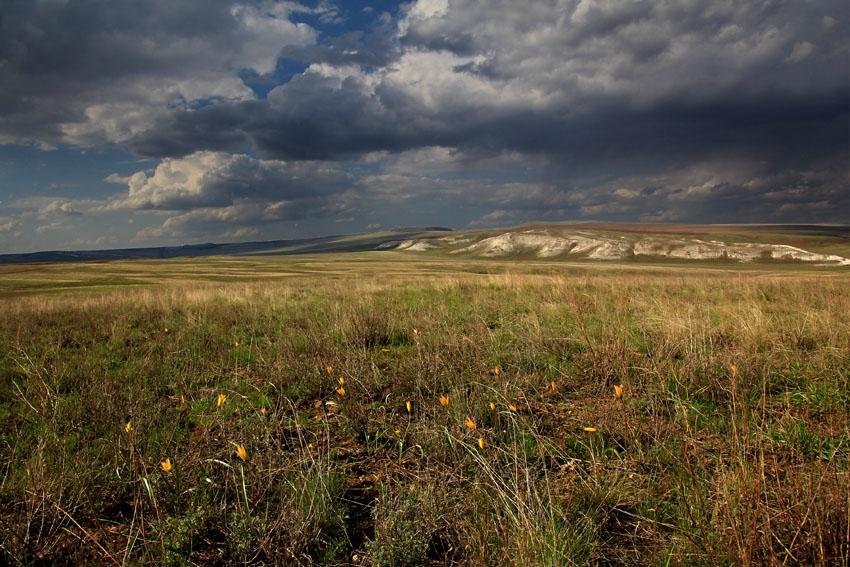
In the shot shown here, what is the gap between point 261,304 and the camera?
12125mm

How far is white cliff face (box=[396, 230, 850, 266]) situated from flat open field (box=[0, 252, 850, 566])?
141946mm

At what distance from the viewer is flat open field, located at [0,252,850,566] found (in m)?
2.35

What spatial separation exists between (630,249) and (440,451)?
165 m

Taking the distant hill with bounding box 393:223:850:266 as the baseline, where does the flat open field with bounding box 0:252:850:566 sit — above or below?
above

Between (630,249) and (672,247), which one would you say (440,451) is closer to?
(630,249)

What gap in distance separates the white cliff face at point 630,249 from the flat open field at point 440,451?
466 feet

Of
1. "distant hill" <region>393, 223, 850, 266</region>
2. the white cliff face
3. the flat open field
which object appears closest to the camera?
the flat open field

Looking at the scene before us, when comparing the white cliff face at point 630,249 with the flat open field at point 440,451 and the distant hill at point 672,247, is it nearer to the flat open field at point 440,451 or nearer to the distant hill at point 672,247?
the distant hill at point 672,247

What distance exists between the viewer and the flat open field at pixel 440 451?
2.35 m

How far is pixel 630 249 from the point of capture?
15138cm

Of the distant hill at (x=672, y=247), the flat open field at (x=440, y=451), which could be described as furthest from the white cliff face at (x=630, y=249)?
the flat open field at (x=440, y=451)

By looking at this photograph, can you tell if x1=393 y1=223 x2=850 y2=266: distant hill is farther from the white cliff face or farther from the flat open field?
the flat open field

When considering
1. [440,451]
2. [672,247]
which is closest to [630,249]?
[672,247]

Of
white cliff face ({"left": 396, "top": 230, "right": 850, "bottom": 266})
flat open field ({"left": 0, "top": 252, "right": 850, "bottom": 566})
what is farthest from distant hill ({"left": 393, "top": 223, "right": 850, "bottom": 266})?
flat open field ({"left": 0, "top": 252, "right": 850, "bottom": 566})
